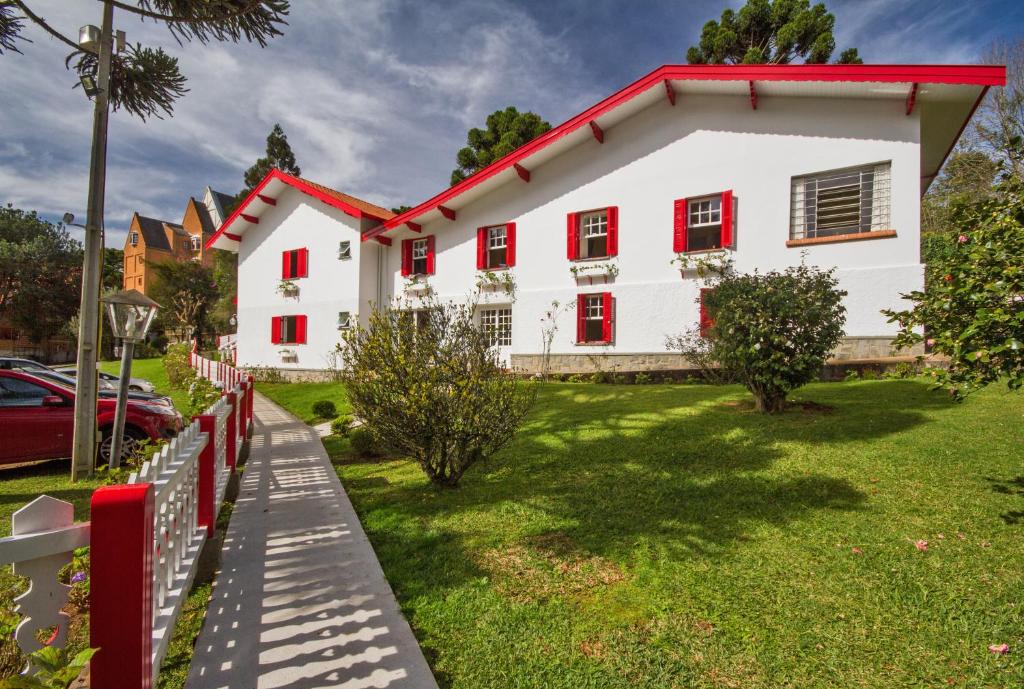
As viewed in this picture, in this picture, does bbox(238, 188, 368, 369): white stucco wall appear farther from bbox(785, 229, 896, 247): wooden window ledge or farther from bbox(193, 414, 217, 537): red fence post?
bbox(193, 414, 217, 537): red fence post

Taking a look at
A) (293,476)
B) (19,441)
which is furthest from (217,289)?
(293,476)

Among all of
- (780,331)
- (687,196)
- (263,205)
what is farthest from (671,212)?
(263,205)

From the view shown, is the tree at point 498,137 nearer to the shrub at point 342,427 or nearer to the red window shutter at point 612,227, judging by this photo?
the red window shutter at point 612,227

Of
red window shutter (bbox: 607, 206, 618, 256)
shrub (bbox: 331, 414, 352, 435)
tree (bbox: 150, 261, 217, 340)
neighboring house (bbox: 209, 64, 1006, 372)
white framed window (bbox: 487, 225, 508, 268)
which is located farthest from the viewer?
tree (bbox: 150, 261, 217, 340)

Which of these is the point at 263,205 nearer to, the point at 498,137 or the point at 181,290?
the point at 498,137

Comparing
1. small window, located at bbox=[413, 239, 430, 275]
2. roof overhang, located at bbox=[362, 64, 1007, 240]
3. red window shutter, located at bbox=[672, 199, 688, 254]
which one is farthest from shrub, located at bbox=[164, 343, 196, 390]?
red window shutter, located at bbox=[672, 199, 688, 254]

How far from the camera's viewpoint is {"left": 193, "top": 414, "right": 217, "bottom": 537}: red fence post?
13.1ft

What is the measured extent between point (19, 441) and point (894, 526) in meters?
10.3

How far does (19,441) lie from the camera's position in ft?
22.0

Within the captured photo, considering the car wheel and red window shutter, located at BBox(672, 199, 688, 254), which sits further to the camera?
red window shutter, located at BBox(672, 199, 688, 254)

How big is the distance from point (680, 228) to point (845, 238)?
376cm

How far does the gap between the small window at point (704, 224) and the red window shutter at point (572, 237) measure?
10.8ft

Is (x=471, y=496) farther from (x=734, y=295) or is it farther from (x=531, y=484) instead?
(x=734, y=295)

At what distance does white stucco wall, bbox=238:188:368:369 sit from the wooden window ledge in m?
14.5
